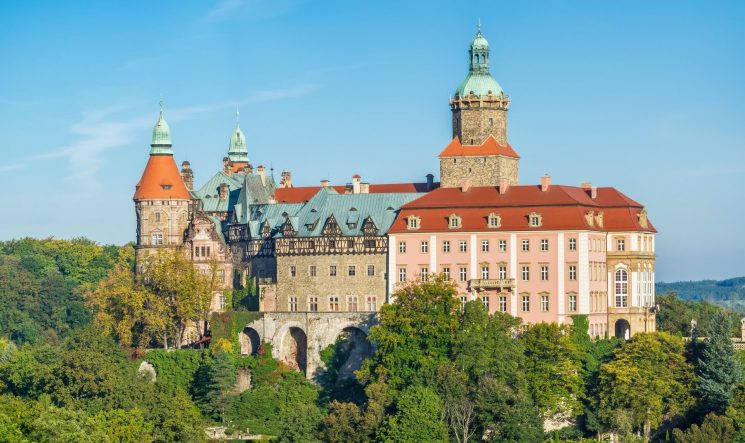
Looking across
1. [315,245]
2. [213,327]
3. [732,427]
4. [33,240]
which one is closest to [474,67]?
[315,245]

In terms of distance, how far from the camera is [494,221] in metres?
103

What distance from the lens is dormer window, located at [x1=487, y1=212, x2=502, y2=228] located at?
4050 inches

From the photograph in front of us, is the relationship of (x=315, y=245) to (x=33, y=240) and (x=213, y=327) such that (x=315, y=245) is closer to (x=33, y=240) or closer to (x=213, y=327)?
(x=213, y=327)

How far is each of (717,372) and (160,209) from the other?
3998 cm

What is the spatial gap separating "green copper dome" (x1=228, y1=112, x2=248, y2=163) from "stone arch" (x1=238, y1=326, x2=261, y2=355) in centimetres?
3084

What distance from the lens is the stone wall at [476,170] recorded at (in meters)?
108

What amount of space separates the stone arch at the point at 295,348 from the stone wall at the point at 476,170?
1359 cm

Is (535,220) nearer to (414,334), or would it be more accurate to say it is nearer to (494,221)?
(494,221)

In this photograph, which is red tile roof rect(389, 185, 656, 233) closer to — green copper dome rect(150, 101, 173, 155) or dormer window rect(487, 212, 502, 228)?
dormer window rect(487, 212, 502, 228)

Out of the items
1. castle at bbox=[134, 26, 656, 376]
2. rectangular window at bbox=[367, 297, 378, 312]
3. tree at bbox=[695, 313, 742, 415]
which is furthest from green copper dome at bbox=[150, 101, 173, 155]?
tree at bbox=[695, 313, 742, 415]

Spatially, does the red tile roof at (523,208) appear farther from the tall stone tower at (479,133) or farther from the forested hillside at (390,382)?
the forested hillside at (390,382)

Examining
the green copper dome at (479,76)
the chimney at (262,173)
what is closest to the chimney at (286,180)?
the chimney at (262,173)

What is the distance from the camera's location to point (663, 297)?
11569 centimetres

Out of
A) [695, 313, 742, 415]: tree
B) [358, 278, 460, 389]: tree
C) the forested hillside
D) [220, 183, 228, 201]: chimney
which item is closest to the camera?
the forested hillside
